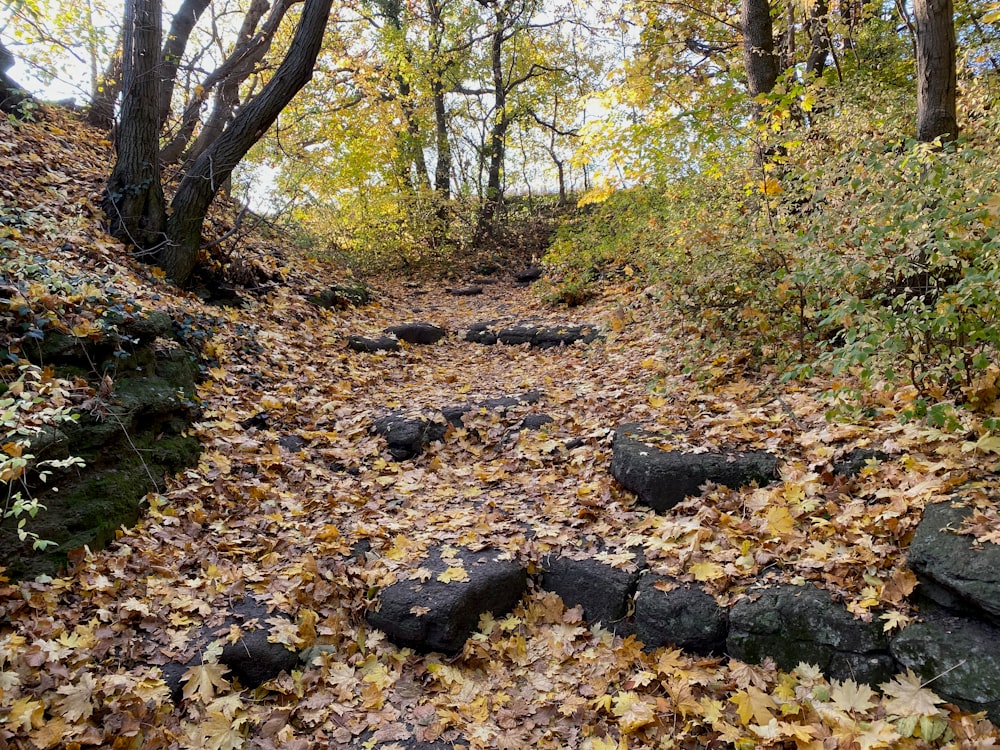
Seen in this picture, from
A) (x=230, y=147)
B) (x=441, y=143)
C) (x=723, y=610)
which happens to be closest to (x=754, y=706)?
(x=723, y=610)

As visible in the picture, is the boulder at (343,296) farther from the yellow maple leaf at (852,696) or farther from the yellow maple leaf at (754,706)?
the yellow maple leaf at (852,696)

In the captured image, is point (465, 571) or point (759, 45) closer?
point (465, 571)

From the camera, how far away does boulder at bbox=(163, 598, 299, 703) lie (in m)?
3.43

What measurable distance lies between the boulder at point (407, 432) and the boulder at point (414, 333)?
397cm

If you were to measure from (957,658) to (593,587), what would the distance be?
6.40 ft

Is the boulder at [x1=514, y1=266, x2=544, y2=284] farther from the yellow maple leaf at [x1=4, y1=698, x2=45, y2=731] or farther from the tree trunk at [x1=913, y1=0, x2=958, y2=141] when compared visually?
the yellow maple leaf at [x1=4, y1=698, x2=45, y2=731]

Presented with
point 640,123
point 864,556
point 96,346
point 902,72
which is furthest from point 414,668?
point 902,72

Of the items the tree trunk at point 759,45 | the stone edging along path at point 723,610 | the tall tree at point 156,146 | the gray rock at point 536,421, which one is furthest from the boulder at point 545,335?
the tall tree at point 156,146

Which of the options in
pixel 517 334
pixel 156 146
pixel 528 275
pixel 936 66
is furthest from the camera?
pixel 528 275

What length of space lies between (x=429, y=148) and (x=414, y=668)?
719 inches

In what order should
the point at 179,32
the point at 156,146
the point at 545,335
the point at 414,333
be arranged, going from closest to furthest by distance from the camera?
the point at 156,146 < the point at 179,32 < the point at 545,335 < the point at 414,333

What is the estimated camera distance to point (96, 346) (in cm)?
496

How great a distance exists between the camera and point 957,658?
2.62 m

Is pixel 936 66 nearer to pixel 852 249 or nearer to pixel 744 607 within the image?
pixel 852 249
